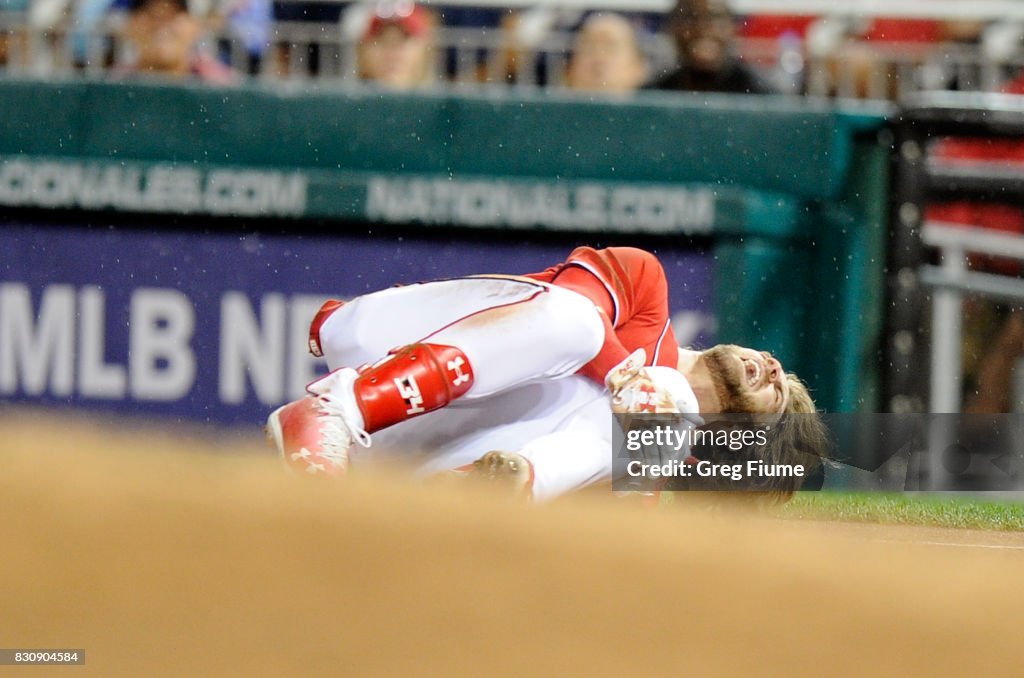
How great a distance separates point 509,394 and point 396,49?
155cm

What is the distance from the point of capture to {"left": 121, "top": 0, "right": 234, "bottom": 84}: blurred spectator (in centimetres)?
426

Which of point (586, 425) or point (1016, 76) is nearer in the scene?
point (586, 425)

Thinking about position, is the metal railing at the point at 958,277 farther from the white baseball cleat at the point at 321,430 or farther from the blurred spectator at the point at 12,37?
the blurred spectator at the point at 12,37

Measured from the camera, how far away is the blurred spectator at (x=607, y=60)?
13.9ft

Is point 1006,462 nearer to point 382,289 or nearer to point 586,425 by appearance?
point 586,425

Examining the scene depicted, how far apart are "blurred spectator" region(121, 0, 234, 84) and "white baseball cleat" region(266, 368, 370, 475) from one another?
1.31m

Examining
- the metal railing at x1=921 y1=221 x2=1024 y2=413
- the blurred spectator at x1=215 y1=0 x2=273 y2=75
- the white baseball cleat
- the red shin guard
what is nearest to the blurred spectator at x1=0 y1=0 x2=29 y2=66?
the blurred spectator at x1=215 y1=0 x2=273 y2=75

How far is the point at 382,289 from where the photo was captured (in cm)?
372

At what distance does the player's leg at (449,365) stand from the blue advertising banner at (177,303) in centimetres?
55

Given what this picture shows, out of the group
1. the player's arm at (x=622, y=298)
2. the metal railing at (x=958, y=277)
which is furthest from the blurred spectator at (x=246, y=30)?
the metal railing at (x=958, y=277)

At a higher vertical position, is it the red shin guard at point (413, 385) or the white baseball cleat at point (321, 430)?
the red shin guard at point (413, 385)

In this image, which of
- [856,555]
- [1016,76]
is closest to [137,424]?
[856,555]

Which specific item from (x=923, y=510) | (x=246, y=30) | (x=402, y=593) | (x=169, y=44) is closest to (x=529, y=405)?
(x=402, y=593)

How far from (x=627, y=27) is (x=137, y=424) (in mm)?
1872
